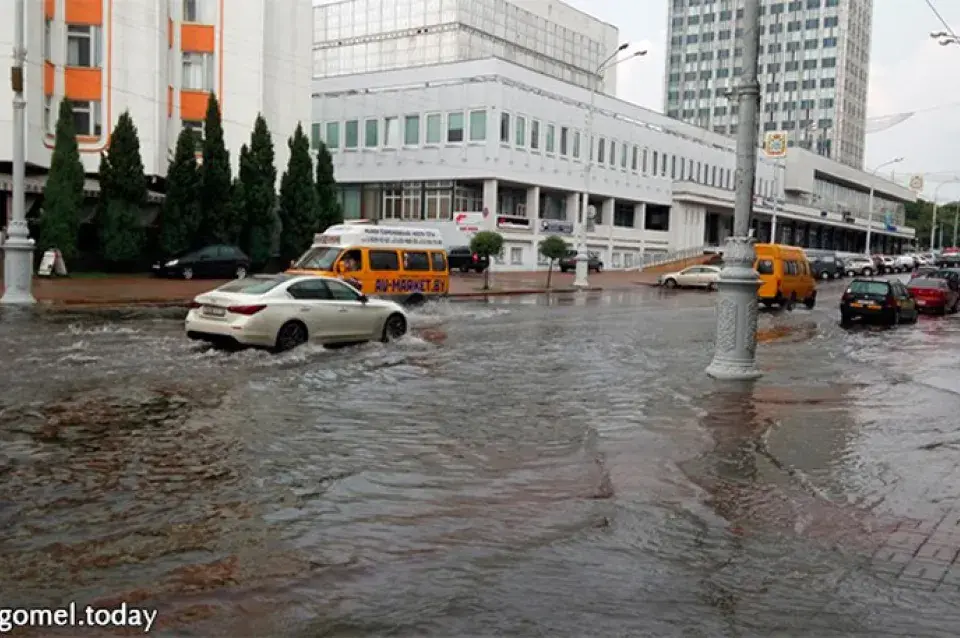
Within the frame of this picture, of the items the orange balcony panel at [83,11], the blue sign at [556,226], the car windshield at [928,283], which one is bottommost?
the car windshield at [928,283]

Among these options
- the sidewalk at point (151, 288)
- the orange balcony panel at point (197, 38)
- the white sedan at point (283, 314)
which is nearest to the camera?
the white sedan at point (283, 314)

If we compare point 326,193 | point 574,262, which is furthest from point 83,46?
point 574,262

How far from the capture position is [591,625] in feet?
15.8

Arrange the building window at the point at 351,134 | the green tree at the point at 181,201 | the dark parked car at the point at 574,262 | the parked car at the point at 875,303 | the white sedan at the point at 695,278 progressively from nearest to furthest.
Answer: the parked car at the point at 875,303
the green tree at the point at 181,201
the white sedan at the point at 695,278
the dark parked car at the point at 574,262
the building window at the point at 351,134

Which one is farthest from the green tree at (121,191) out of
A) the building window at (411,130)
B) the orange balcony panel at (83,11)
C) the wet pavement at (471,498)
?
the building window at (411,130)

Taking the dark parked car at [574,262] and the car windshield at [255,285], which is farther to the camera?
the dark parked car at [574,262]

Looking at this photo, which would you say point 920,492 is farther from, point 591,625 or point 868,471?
point 591,625

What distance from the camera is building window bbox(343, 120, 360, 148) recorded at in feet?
202

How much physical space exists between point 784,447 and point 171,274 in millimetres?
30658

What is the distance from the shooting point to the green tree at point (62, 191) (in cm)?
3288

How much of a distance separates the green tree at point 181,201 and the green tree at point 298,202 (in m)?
5.00

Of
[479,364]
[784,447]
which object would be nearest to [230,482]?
[784,447]

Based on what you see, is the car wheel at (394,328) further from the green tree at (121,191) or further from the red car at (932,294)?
the red car at (932,294)

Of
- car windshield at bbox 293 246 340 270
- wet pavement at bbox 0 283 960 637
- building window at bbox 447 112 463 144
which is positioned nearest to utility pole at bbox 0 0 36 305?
car windshield at bbox 293 246 340 270
